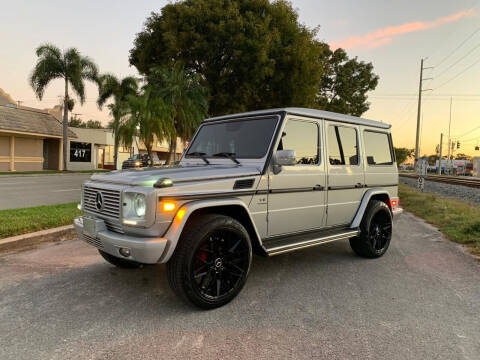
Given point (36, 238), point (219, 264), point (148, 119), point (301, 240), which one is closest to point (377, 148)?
point (301, 240)

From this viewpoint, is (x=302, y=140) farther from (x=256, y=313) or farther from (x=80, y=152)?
(x=80, y=152)

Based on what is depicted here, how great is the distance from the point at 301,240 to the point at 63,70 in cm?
3020

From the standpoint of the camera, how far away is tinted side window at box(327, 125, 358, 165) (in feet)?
15.3

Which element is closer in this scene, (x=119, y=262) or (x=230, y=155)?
(x=230, y=155)

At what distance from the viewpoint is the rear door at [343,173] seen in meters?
4.64

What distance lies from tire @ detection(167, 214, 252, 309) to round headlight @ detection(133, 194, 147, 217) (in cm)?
46

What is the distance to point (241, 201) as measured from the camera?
140 inches

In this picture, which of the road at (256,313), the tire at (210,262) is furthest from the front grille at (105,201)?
the road at (256,313)


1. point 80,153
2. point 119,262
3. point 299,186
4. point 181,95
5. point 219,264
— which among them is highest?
point 181,95

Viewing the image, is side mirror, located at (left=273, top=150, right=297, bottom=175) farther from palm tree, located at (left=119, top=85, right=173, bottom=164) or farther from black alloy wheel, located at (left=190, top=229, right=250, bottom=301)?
palm tree, located at (left=119, top=85, right=173, bottom=164)

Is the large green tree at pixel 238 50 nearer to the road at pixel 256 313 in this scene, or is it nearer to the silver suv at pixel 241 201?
the silver suv at pixel 241 201

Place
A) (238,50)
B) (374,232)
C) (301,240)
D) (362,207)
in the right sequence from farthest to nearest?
1. (238,50)
2. (374,232)
3. (362,207)
4. (301,240)

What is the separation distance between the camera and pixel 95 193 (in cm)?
371

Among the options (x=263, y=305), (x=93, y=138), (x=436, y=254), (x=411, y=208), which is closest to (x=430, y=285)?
(x=436, y=254)
